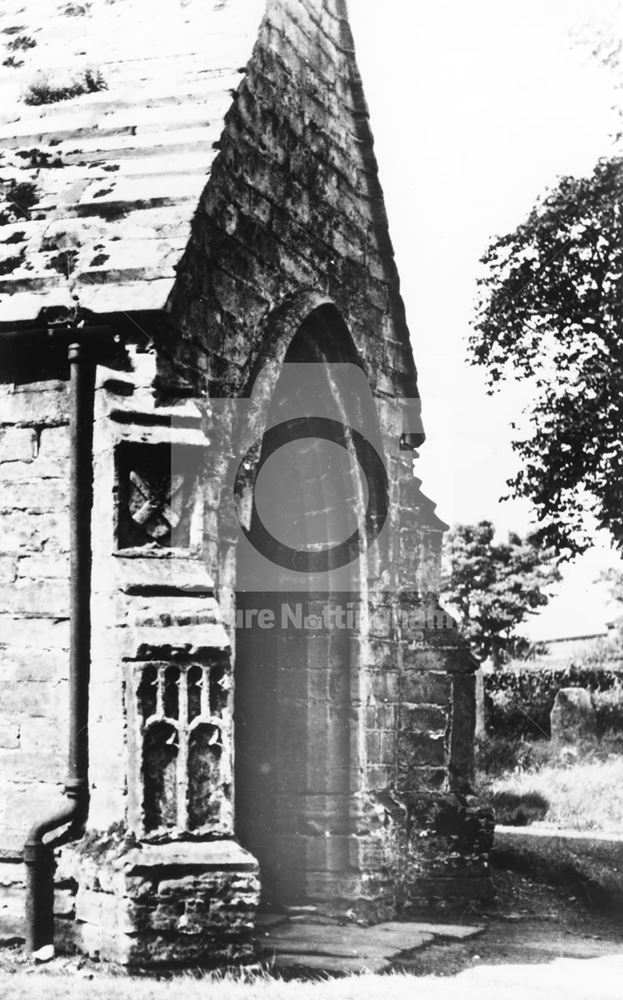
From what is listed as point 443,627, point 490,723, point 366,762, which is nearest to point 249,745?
point 366,762

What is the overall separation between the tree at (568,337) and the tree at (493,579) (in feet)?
60.9

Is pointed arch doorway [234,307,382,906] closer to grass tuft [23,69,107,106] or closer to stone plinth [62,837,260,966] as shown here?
grass tuft [23,69,107,106]

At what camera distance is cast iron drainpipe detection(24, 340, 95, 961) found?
689 centimetres

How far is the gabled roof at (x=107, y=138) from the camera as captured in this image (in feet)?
24.6

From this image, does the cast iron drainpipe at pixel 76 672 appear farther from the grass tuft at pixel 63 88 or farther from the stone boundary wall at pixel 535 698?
the stone boundary wall at pixel 535 698

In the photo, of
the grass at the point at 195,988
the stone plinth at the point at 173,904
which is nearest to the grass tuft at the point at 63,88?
the stone plinth at the point at 173,904

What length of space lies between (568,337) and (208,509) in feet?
30.0

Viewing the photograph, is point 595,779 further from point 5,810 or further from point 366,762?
point 5,810

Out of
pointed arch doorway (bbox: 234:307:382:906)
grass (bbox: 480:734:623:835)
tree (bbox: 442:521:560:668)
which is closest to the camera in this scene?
pointed arch doorway (bbox: 234:307:382:906)

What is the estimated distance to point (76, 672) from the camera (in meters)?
7.12

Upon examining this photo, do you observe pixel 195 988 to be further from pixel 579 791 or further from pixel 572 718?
pixel 572 718

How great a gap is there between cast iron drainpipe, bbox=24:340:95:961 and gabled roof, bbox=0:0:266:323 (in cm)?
53

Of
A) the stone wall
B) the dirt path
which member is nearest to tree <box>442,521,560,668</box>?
the dirt path

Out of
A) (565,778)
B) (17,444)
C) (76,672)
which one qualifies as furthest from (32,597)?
(565,778)
